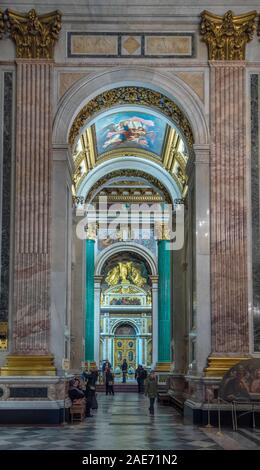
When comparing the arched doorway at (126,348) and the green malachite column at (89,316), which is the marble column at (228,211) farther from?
the arched doorway at (126,348)

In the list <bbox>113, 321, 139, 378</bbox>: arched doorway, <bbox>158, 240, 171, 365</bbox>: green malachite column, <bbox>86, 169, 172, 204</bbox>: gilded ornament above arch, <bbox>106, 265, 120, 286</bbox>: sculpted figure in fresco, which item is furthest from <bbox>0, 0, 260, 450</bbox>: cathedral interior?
<bbox>113, 321, 139, 378</bbox>: arched doorway

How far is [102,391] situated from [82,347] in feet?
38.6

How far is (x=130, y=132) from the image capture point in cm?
2486

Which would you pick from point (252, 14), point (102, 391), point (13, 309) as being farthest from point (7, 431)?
point (102, 391)

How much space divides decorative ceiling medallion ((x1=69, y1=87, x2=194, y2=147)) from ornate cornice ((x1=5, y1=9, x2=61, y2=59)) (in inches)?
66.4

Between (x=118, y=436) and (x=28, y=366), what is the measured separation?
291 centimetres

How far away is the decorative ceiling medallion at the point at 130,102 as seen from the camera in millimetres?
18766

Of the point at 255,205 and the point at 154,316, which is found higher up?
the point at 255,205

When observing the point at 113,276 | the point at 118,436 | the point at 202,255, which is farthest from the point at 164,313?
the point at 118,436

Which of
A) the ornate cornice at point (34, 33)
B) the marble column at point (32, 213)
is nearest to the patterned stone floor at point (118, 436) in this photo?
the marble column at point (32, 213)

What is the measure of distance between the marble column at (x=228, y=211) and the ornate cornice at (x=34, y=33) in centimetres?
349

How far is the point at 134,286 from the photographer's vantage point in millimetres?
44719

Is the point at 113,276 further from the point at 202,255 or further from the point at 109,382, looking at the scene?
the point at 202,255

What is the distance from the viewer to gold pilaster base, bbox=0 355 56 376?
54.9 ft
